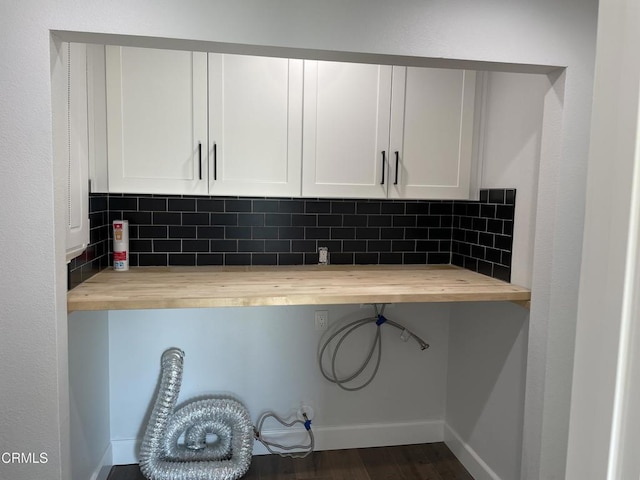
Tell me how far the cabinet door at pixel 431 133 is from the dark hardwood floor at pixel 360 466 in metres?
1.46

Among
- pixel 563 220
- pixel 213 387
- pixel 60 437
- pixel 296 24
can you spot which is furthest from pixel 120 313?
pixel 563 220

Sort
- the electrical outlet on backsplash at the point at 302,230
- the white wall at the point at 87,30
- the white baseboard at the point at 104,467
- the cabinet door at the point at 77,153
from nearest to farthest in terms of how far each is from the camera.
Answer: the white wall at the point at 87,30, the cabinet door at the point at 77,153, the white baseboard at the point at 104,467, the electrical outlet on backsplash at the point at 302,230

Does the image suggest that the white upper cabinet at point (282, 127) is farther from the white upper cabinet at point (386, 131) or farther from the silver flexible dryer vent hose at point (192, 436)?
the silver flexible dryer vent hose at point (192, 436)

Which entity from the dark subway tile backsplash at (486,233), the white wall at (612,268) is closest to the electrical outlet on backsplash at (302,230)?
the dark subway tile backsplash at (486,233)

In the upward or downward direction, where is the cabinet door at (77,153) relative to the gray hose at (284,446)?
upward

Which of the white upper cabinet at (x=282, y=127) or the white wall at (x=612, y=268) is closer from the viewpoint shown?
the white wall at (x=612, y=268)

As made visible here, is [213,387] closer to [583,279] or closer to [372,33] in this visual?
[372,33]

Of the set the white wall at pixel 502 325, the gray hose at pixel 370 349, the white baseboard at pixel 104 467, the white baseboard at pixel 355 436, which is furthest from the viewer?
the gray hose at pixel 370 349

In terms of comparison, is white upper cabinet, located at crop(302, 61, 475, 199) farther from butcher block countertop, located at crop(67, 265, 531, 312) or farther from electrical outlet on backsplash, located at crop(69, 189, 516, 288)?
butcher block countertop, located at crop(67, 265, 531, 312)

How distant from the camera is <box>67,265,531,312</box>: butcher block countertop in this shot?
5.57 ft

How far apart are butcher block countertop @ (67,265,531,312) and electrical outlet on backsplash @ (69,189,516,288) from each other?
98mm

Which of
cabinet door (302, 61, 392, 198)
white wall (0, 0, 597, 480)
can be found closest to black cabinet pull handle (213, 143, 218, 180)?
cabinet door (302, 61, 392, 198)

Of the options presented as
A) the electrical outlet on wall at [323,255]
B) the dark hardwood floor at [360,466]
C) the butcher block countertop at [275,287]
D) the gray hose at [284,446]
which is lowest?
the dark hardwood floor at [360,466]

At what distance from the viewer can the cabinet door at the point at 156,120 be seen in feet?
6.67
